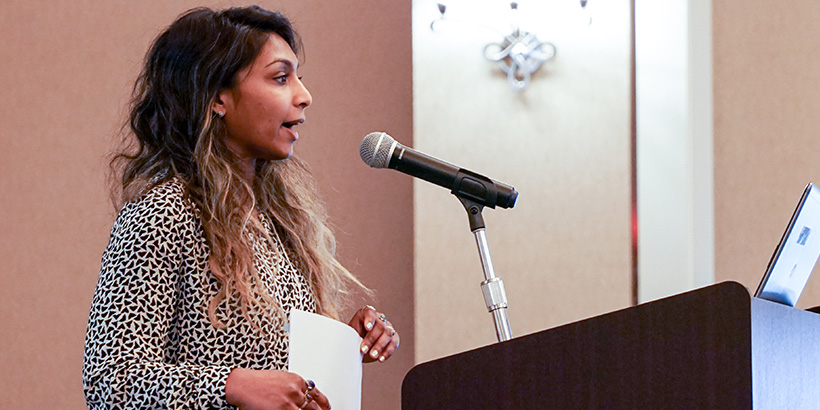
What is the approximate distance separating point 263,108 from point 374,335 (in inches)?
16.9

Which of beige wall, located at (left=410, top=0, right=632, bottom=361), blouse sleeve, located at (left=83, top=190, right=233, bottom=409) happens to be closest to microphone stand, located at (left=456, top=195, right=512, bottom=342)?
blouse sleeve, located at (left=83, top=190, right=233, bottom=409)

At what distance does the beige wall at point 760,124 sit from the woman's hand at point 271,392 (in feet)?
6.31

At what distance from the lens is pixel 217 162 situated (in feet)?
5.20

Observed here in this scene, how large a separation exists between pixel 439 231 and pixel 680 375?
6.24 feet

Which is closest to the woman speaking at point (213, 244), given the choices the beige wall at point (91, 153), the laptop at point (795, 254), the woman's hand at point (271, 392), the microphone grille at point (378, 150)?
the woman's hand at point (271, 392)

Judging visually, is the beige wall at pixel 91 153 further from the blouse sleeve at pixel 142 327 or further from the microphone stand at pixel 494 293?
the microphone stand at pixel 494 293

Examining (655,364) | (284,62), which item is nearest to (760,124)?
(284,62)

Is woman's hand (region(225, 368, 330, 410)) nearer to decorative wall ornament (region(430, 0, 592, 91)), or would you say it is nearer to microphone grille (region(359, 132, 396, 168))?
microphone grille (region(359, 132, 396, 168))

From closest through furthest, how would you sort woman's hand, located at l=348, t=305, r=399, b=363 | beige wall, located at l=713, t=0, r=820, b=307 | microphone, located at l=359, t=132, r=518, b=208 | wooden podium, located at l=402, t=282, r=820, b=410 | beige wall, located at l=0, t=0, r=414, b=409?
1. wooden podium, located at l=402, t=282, r=820, b=410
2. microphone, located at l=359, t=132, r=518, b=208
3. woman's hand, located at l=348, t=305, r=399, b=363
4. beige wall, located at l=713, t=0, r=820, b=307
5. beige wall, located at l=0, t=0, r=414, b=409

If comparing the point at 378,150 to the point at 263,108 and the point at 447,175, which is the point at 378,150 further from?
the point at 263,108

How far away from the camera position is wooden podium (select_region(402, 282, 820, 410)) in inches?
39.8

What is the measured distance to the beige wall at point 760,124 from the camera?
2871 millimetres

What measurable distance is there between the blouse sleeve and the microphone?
33 centimetres

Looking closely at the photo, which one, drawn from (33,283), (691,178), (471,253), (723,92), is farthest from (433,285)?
(33,283)
